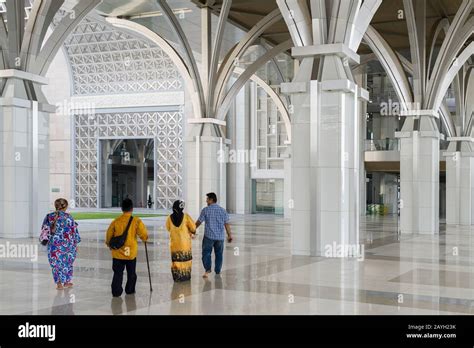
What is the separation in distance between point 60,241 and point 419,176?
18.5 meters

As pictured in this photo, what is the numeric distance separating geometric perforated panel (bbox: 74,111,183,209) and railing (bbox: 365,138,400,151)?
14384 millimetres

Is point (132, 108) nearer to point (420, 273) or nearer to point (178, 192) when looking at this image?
point (178, 192)

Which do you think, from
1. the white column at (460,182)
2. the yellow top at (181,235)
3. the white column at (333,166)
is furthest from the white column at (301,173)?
the white column at (460,182)

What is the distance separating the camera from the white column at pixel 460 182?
33156 mm

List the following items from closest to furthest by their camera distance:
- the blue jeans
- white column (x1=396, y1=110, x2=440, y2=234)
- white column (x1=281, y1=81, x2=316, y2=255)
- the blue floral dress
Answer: the blue floral dress → the blue jeans → white column (x1=281, y1=81, x2=316, y2=255) → white column (x1=396, y1=110, x2=440, y2=234)

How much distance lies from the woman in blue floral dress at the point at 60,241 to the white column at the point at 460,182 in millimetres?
27467

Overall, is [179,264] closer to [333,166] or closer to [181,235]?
[181,235]

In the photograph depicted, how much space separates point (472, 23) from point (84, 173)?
3413cm

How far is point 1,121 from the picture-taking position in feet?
62.7

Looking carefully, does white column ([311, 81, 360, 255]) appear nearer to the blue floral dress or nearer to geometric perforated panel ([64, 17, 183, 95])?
the blue floral dress

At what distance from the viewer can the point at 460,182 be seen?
3388 centimetres

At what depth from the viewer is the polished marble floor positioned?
8.48 metres

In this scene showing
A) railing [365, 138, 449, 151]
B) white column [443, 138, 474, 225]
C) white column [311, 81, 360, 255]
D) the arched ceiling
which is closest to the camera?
white column [311, 81, 360, 255]

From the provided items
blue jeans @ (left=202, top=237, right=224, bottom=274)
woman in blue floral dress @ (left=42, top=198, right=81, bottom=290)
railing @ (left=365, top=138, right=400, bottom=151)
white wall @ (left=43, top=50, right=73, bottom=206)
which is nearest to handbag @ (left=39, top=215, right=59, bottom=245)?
woman in blue floral dress @ (left=42, top=198, right=81, bottom=290)
